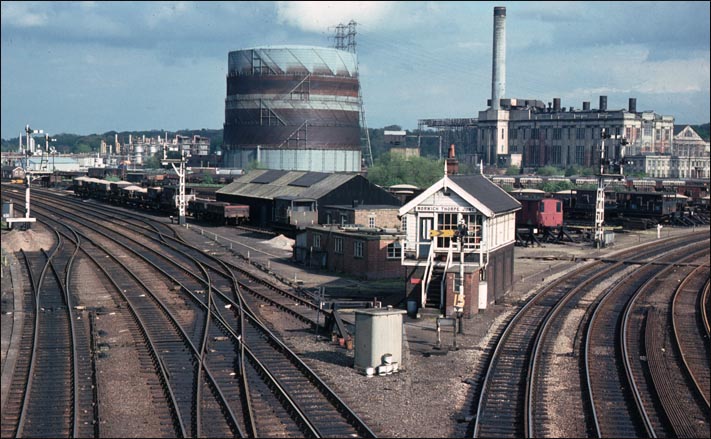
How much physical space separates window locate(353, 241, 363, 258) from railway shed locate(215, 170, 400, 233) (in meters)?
15.8

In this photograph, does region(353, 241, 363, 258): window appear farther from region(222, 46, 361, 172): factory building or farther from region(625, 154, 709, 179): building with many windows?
region(625, 154, 709, 179): building with many windows

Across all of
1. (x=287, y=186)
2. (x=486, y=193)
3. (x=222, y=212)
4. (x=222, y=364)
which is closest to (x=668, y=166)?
(x=287, y=186)

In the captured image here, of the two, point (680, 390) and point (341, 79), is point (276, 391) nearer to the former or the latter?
point (680, 390)

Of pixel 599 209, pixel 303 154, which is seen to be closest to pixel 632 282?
pixel 599 209

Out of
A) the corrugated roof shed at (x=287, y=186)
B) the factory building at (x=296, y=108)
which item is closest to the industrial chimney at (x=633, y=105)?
the factory building at (x=296, y=108)

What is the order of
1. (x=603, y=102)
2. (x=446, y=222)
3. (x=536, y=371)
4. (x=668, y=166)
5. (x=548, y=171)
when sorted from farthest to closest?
(x=668, y=166) → (x=603, y=102) → (x=548, y=171) → (x=446, y=222) → (x=536, y=371)

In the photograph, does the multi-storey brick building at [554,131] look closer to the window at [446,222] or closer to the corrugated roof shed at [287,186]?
the corrugated roof shed at [287,186]

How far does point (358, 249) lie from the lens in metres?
45.6

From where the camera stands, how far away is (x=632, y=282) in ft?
152

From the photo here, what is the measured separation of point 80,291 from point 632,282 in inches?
987

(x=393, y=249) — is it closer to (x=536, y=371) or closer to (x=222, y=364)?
(x=222, y=364)

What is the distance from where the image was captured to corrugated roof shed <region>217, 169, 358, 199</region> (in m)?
68.6

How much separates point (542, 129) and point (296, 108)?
2298 inches

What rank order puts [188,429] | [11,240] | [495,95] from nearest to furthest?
[188,429] → [11,240] → [495,95]
